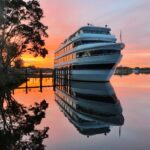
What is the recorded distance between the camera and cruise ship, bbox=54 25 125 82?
4822 cm

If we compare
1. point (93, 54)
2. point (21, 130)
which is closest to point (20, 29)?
point (93, 54)

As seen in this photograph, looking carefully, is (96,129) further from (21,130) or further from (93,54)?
(93,54)

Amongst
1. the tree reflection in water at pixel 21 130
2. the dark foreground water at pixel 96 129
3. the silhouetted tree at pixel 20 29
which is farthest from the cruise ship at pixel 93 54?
the tree reflection in water at pixel 21 130

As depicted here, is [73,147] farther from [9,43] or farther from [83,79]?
[83,79]

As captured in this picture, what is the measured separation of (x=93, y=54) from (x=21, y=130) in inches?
1444

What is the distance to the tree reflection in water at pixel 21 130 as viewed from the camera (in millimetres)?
11680

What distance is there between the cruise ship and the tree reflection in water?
2878cm

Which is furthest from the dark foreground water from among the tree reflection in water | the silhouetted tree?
the silhouetted tree

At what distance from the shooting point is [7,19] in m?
45.7

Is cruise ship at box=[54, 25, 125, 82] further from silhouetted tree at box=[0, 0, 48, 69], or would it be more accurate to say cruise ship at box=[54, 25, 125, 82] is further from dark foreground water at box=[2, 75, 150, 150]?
dark foreground water at box=[2, 75, 150, 150]

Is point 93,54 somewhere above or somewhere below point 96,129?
above

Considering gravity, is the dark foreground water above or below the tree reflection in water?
below

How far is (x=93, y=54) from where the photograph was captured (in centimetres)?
5028

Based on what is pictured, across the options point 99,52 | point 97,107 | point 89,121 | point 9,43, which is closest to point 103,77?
point 99,52
